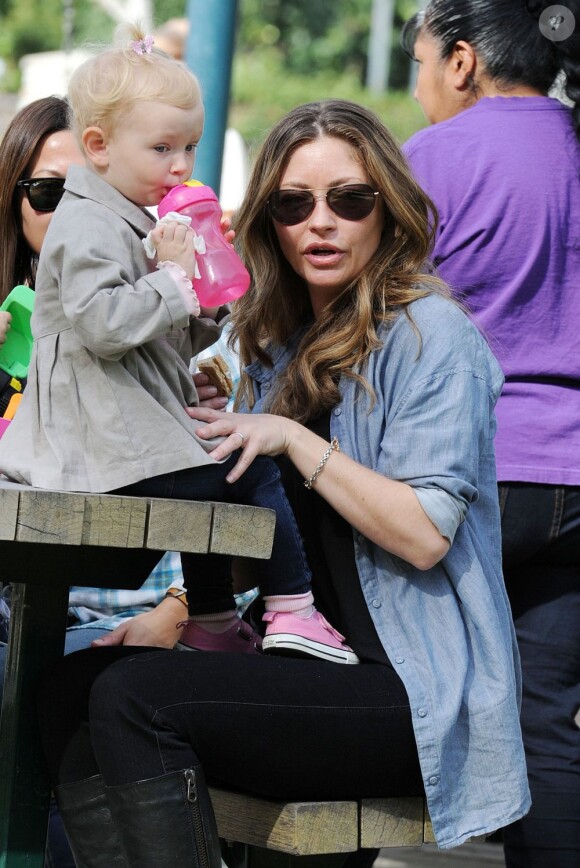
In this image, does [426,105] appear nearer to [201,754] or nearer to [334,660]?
[334,660]

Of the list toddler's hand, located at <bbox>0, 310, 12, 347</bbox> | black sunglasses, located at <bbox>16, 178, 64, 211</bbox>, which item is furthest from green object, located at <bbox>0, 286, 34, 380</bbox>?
black sunglasses, located at <bbox>16, 178, 64, 211</bbox>

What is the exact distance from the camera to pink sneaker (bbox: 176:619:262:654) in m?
2.51

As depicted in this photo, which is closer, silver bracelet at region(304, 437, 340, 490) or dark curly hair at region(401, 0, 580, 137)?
silver bracelet at region(304, 437, 340, 490)

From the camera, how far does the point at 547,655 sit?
111 inches

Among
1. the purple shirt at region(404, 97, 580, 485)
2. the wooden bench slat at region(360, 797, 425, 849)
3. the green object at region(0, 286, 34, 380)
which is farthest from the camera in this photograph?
the green object at region(0, 286, 34, 380)

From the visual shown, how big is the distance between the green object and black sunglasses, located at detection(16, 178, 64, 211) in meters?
0.32

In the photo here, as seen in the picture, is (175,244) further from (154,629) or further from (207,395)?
(154,629)

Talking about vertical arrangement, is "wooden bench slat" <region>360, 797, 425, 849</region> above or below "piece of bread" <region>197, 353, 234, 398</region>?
below

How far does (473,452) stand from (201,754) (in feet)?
2.25

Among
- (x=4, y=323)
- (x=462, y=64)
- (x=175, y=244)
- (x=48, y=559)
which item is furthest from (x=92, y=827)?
(x=462, y=64)

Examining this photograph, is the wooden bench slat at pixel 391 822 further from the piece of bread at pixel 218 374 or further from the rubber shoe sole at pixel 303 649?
the piece of bread at pixel 218 374

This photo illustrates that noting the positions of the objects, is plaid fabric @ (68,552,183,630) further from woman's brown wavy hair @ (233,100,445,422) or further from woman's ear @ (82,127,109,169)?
woman's ear @ (82,127,109,169)

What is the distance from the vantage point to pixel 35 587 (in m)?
2.28

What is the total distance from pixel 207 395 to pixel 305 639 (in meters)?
0.55
